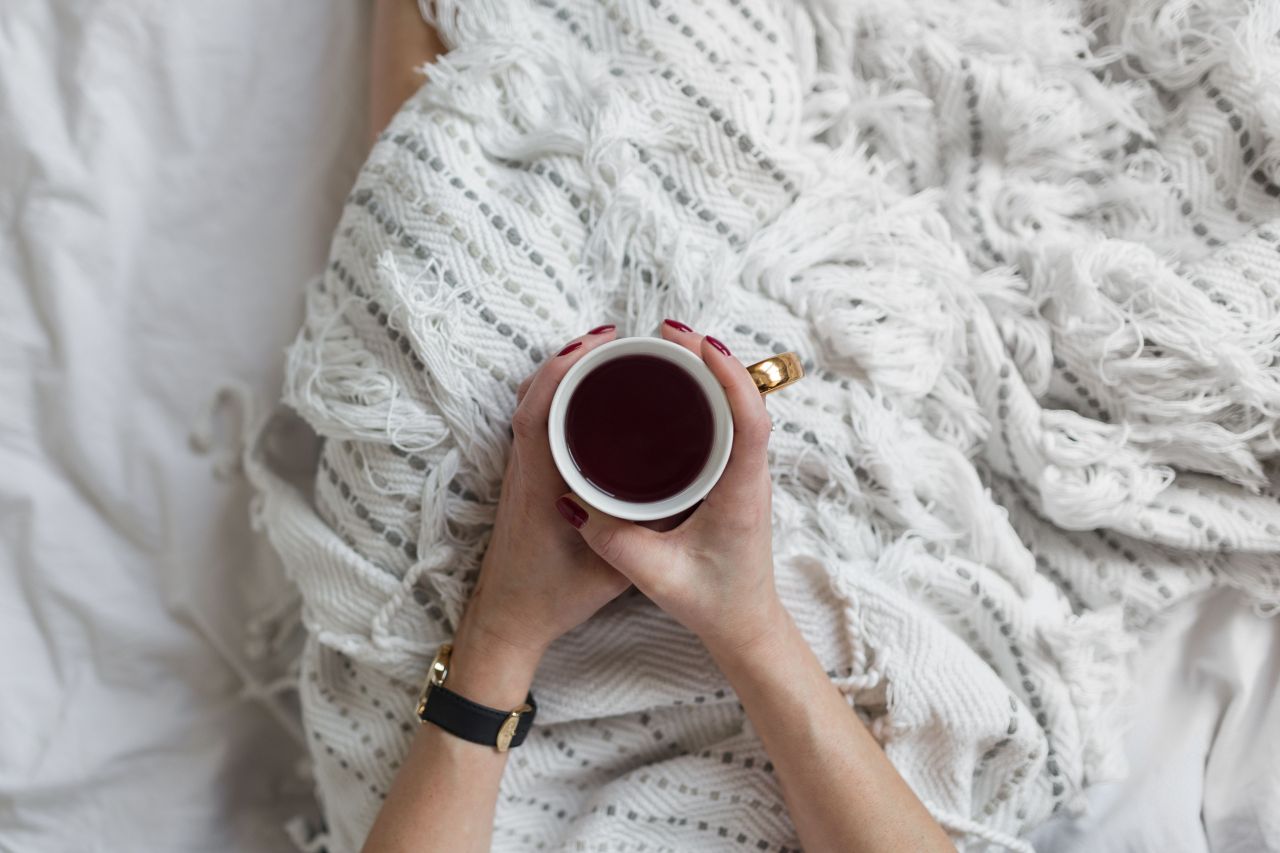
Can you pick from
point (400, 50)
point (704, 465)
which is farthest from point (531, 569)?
point (400, 50)

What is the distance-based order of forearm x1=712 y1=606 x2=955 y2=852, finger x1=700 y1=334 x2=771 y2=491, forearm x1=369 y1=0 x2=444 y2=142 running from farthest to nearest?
forearm x1=369 y1=0 x2=444 y2=142 < forearm x1=712 y1=606 x2=955 y2=852 < finger x1=700 y1=334 x2=771 y2=491

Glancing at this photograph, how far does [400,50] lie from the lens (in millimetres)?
893

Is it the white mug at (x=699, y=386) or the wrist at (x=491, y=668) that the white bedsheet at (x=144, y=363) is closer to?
the wrist at (x=491, y=668)

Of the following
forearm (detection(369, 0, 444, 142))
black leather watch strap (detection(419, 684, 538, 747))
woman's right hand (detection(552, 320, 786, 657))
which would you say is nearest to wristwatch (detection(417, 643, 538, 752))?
black leather watch strap (detection(419, 684, 538, 747))

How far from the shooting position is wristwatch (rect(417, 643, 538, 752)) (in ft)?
2.48

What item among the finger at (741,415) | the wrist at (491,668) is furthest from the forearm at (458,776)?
the finger at (741,415)

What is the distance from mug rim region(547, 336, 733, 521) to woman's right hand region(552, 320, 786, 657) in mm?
10

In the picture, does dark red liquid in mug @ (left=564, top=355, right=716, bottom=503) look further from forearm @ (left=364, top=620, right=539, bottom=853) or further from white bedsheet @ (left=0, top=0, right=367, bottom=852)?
white bedsheet @ (left=0, top=0, right=367, bottom=852)

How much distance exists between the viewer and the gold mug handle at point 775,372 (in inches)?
25.2

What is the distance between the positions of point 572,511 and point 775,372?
0.19m

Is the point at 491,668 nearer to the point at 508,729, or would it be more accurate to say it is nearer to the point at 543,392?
the point at 508,729

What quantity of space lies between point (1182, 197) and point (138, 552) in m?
Result: 1.18

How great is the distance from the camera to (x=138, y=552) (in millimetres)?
998

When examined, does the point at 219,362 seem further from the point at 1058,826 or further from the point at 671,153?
the point at 1058,826
